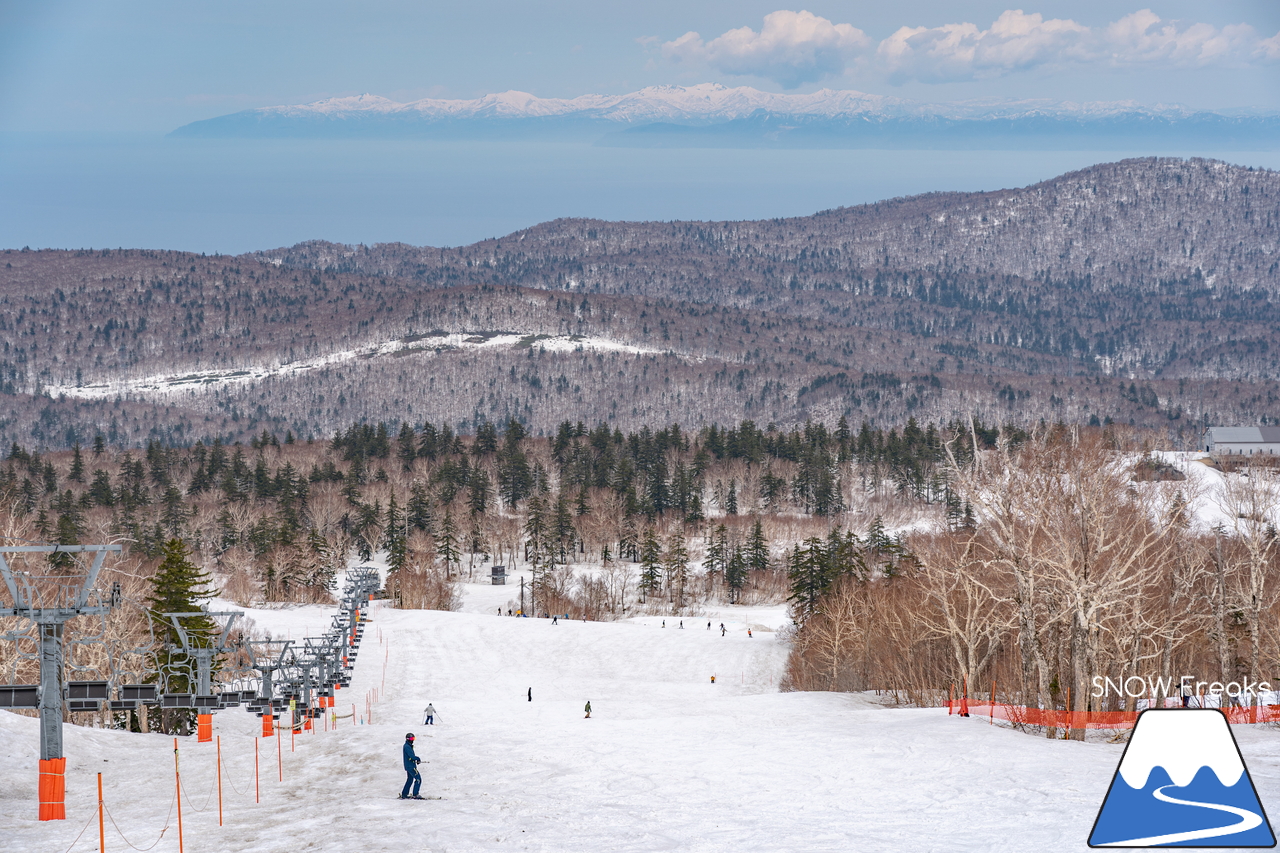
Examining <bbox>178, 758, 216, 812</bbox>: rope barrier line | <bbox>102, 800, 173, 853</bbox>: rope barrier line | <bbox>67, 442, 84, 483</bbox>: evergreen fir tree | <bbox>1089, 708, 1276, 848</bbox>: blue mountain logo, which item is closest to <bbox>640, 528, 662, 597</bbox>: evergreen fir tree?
<bbox>178, 758, 216, 812</bbox>: rope barrier line

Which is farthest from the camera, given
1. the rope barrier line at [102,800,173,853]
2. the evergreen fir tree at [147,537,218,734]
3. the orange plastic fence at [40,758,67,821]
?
the evergreen fir tree at [147,537,218,734]

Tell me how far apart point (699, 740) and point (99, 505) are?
14063 cm

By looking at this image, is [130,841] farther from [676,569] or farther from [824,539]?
[824,539]

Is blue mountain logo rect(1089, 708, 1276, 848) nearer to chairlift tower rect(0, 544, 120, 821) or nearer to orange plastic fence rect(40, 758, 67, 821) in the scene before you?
chairlift tower rect(0, 544, 120, 821)

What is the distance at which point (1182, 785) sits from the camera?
44.4ft

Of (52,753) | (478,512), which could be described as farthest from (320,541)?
(52,753)

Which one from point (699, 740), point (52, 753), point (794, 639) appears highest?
point (52, 753)

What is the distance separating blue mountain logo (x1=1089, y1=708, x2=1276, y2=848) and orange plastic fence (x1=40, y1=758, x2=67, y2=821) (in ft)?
64.8

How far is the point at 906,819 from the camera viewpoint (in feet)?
68.6

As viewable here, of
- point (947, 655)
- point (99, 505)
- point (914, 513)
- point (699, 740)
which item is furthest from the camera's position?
point (914, 513)

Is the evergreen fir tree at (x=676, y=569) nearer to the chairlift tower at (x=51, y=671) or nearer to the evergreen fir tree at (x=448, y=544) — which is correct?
the evergreen fir tree at (x=448, y=544)

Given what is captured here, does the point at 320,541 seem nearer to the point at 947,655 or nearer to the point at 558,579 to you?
the point at 558,579

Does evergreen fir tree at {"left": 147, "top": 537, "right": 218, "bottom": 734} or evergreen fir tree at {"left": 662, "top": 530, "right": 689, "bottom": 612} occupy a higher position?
evergreen fir tree at {"left": 147, "top": 537, "right": 218, "bottom": 734}

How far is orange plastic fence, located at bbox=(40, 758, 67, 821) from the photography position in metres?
23.3
